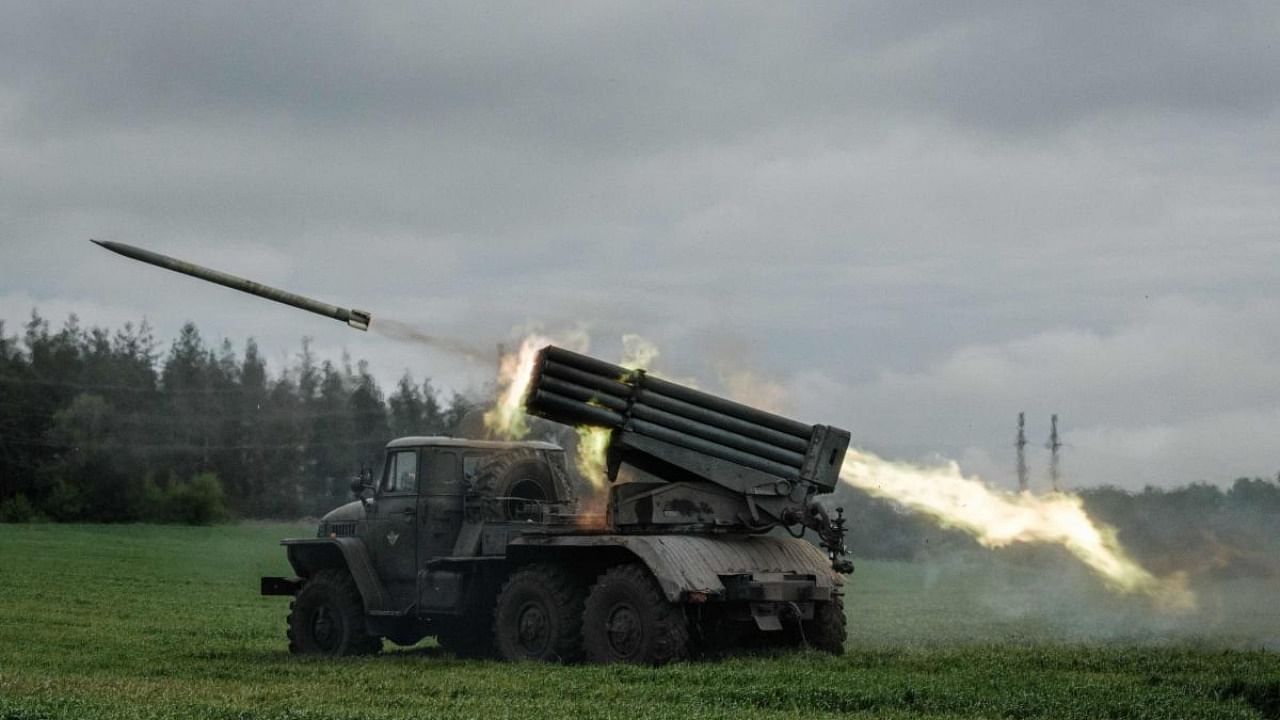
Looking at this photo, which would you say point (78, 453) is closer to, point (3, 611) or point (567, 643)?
point (3, 611)

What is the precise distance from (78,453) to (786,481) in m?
55.3

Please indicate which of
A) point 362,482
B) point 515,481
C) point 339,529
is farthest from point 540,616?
point 339,529

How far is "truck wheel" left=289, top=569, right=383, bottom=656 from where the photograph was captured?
2767 cm

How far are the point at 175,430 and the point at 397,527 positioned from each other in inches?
2015

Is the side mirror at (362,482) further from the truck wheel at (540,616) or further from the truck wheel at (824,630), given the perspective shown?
the truck wheel at (824,630)

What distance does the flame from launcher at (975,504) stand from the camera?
28.1m

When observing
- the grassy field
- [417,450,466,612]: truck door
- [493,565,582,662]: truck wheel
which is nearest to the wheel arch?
[417,450,466,612]: truck door

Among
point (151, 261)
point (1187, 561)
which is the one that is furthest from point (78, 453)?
point (1187, 561)

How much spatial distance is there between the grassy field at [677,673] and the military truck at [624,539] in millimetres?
868

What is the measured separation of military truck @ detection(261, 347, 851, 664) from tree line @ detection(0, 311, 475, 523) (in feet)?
137

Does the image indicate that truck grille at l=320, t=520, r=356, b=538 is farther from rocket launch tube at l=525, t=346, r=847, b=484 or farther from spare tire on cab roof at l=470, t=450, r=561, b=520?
rocket launch tube at l=525, t=346, r=847, b=484

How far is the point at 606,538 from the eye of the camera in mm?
24047

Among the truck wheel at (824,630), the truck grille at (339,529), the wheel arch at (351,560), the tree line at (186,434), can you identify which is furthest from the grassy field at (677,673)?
the tree line at (186,434)

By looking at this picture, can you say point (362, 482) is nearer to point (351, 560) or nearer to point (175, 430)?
point (351, 560)
